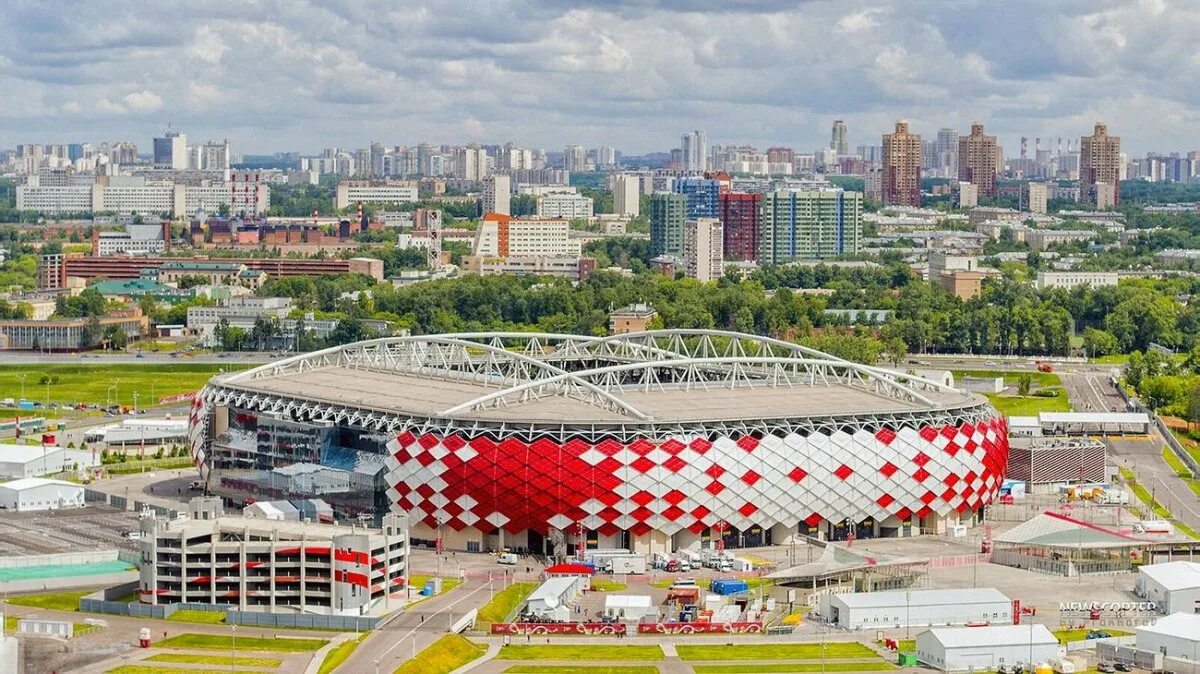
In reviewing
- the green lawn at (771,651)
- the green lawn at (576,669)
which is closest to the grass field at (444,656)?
the green lawn at (576,669)

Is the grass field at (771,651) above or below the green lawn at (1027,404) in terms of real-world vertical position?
above

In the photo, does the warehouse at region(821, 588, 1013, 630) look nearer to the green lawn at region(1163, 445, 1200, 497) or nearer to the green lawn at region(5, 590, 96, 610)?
the green lawn at region(5, 590, 96, 610)

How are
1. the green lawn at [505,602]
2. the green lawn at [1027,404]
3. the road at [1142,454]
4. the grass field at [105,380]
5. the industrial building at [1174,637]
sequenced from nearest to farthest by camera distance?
the industrial building at [1174,637], the green lawn at [505,602], the road at [1142,454], the green lawn at [1027,404], the grass field at [105,380]

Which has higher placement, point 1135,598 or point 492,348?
point 492,348

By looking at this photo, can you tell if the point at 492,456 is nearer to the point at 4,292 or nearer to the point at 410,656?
the point at 410,656

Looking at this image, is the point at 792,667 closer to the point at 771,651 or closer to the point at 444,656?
the point at 771,651

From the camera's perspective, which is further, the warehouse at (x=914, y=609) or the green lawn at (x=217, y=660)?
the warehouse at (x=914, y=609)

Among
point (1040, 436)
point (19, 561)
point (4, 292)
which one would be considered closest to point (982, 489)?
point (1040, 436)

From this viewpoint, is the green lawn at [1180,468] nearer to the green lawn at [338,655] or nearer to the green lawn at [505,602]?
the green lawn at [505,602]
